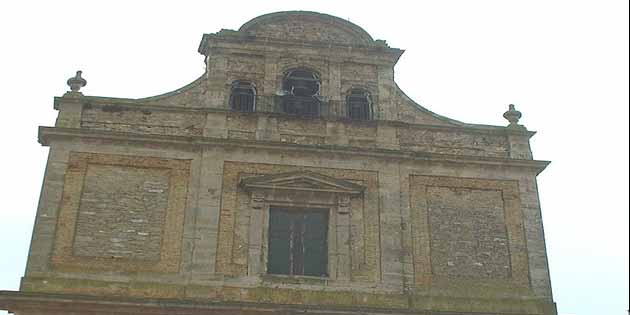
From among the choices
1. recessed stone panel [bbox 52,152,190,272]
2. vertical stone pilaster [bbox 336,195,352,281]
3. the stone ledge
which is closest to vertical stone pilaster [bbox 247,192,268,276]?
the stone ledge

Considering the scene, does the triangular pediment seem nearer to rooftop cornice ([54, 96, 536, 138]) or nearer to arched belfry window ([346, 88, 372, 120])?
rooftop cornice ([54, 96, 536, 138])

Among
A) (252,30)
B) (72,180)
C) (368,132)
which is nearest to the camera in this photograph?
(72,180)

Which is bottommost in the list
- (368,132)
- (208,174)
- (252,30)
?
(208,174)

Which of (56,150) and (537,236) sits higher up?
(56,150)

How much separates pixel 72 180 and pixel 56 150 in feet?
2.50

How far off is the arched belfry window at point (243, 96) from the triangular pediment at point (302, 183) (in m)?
2.08

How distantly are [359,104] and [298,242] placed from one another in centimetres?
379

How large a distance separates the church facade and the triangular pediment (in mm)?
30

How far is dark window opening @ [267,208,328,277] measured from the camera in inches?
593

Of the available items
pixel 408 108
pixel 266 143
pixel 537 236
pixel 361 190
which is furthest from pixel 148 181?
pixel 537 236

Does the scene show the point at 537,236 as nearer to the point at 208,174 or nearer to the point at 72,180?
the point at 208,174

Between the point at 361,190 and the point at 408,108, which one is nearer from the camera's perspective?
the point at 361,190

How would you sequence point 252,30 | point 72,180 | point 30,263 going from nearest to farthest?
point 30,263 → point 72,180 → point 252,30

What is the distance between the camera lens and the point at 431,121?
17219 millimetres
